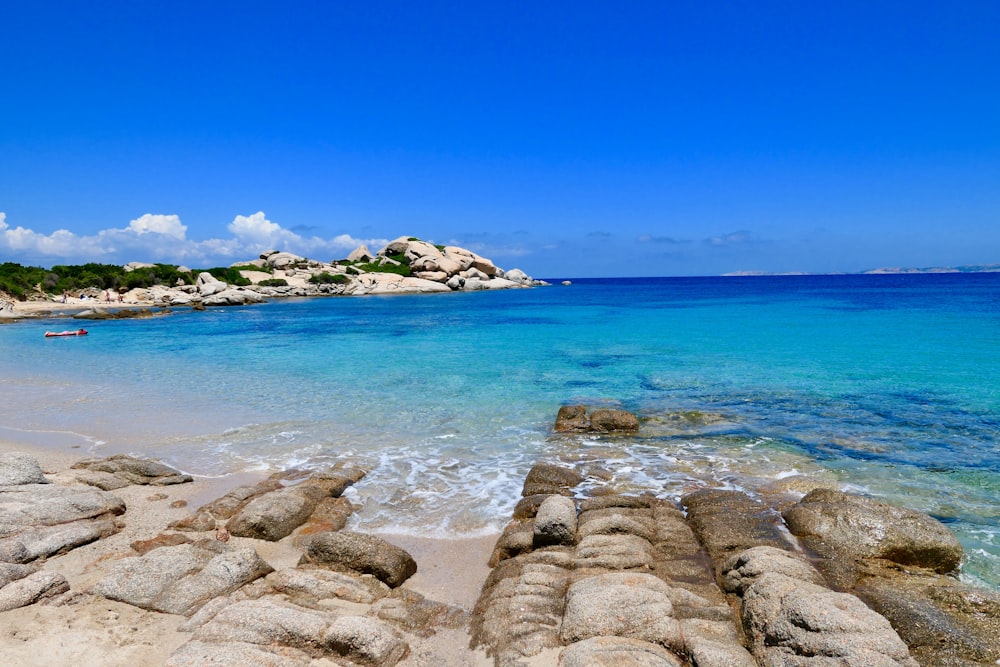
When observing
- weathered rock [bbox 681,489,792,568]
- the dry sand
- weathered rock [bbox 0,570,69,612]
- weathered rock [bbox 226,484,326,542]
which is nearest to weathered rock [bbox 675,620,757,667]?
weathered rock [bbox 681,489,792,568]

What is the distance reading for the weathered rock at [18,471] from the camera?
9.05 meters

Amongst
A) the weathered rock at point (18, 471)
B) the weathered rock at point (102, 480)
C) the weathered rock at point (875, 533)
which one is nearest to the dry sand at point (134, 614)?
the weathered rock at point (102, 480)

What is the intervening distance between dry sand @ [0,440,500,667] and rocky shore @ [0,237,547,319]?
53.9 metres

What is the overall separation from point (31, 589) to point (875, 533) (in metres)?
10.1

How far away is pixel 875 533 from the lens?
717cm

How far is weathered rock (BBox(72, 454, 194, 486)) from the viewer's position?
10.3 m

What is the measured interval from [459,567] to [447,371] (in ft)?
50.4

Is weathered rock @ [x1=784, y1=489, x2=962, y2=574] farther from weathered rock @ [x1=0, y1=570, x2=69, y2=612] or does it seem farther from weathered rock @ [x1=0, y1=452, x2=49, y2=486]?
weathered rock @ [x1=0, y1=452, x2=49, y2=486]

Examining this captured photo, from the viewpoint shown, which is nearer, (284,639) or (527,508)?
(284,639)

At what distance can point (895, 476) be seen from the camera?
1050 centimetres

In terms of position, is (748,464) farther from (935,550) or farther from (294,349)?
(294,349)


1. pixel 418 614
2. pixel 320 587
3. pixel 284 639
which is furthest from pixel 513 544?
pixel 284 639

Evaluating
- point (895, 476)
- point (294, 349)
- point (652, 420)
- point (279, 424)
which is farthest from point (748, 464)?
point (294, 349)

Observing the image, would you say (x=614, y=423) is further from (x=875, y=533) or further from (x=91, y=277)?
(x=91, y=277)
